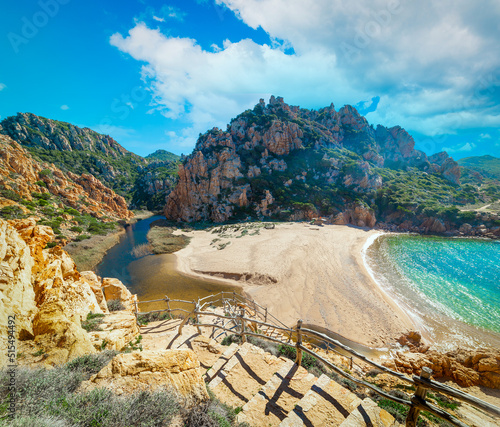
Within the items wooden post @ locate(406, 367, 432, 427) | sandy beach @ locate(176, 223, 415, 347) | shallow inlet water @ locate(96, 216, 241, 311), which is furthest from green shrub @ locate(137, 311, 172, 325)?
wooden post @ locate(406, 367, 432, 427)

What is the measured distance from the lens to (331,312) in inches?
544

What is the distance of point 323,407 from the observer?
129 inches

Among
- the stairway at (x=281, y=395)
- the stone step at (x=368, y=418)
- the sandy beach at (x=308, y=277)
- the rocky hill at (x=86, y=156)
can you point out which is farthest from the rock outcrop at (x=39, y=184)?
the stone step at (x=368, y=418)

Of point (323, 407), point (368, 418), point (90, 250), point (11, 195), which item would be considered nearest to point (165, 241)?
point (90, 250)

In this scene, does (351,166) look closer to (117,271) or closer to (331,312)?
(331,312)

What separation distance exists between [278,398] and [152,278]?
19252mm

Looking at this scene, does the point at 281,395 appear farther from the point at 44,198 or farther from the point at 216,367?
the point at 44,198

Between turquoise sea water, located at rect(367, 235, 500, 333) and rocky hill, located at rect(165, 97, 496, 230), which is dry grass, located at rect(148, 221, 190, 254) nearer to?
rocky hill, located at rect(165, 97, 496, 230)

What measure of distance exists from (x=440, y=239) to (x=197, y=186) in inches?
2032

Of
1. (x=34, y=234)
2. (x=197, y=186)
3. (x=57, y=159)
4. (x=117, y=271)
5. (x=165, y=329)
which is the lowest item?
(x=117, y=271)


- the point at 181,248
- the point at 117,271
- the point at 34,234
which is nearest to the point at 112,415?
the point at 34,234

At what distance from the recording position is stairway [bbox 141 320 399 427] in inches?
121

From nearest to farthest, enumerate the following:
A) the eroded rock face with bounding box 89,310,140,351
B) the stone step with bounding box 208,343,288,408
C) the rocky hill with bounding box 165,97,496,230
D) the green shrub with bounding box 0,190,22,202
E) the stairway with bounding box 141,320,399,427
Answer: the stairway with bounding box 141,320,399,427 < the stone step with bounding box 208,343,288,408 < the eroded rock face with bounding box 89,310,140,351 < the green shrub with bounding box 0,190,22,202 < the rocky hill with bounding box 165,97,496,230

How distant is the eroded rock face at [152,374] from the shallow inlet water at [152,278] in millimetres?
12446
